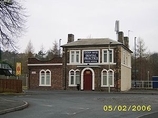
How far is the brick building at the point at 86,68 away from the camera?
161ft

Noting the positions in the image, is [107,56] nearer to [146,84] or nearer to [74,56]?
[74,56]

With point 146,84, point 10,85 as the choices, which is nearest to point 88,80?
point 146,84

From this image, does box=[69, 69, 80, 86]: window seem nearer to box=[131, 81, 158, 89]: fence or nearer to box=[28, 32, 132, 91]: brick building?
box=[28, 32, 132, 91]: brick building

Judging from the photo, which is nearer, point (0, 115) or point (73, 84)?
point (0, 115)

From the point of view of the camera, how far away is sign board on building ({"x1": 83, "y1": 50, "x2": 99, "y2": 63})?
49719mm

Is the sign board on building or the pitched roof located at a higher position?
the pitched roof

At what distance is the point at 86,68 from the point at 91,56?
1.99 meters

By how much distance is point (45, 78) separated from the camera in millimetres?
52719

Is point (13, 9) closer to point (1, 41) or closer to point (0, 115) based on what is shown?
point (1, 41)

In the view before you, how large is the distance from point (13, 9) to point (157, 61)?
228 feet

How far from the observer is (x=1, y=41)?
23.9 meters

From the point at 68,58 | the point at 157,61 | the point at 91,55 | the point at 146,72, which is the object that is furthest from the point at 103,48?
the point at 157,61

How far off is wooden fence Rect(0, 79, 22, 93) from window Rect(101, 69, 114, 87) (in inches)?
593

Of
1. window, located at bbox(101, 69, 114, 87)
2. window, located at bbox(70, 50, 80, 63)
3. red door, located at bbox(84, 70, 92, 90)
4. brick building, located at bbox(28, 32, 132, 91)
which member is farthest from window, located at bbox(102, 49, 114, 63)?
window, located at bbox(70, 50, 80, 63)
